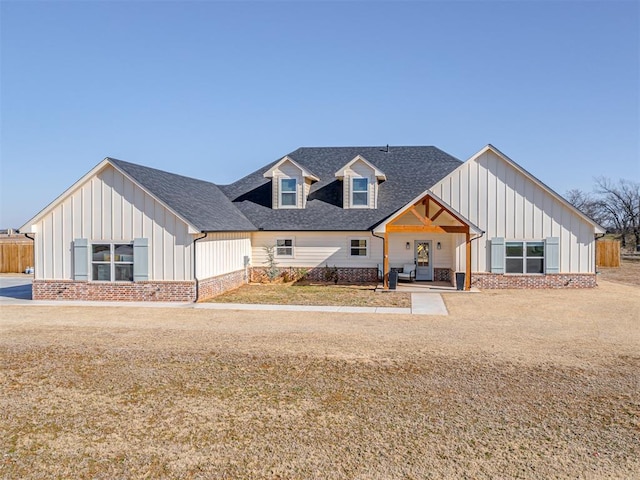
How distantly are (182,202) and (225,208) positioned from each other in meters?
4.28

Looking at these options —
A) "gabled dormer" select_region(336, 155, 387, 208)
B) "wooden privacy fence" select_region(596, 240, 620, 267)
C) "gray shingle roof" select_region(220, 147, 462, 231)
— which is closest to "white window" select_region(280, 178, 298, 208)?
"gray shingle roof" select_region(220, 147, 462, 231)

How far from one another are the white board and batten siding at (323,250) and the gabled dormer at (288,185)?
186 centimetres

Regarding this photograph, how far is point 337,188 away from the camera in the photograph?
2645 centimetres

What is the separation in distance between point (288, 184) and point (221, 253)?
623cm

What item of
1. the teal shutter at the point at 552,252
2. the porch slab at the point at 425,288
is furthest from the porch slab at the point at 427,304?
the teal shutter at the point at 552,252

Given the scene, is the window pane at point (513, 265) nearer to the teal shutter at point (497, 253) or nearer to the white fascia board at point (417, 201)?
the teal shutter at point (497, 253)

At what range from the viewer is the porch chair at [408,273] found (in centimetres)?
2277

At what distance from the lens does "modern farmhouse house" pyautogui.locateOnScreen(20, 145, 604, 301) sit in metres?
18.3

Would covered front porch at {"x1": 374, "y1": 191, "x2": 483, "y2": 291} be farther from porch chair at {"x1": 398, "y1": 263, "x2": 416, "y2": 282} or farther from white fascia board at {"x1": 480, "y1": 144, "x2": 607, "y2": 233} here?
white fascia board at {"x1": 480, "y1": 144, "x2": 607, "y2": 233}

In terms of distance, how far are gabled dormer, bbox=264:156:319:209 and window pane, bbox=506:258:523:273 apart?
10.2 meters

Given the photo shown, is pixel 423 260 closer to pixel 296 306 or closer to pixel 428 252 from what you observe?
pixel 428 252

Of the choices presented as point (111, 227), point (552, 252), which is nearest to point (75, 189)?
point (111, 227)

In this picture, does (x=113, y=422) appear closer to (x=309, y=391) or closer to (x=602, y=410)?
(x=309, y=391)

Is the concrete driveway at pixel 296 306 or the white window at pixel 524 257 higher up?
the white window at pixel 524 257
